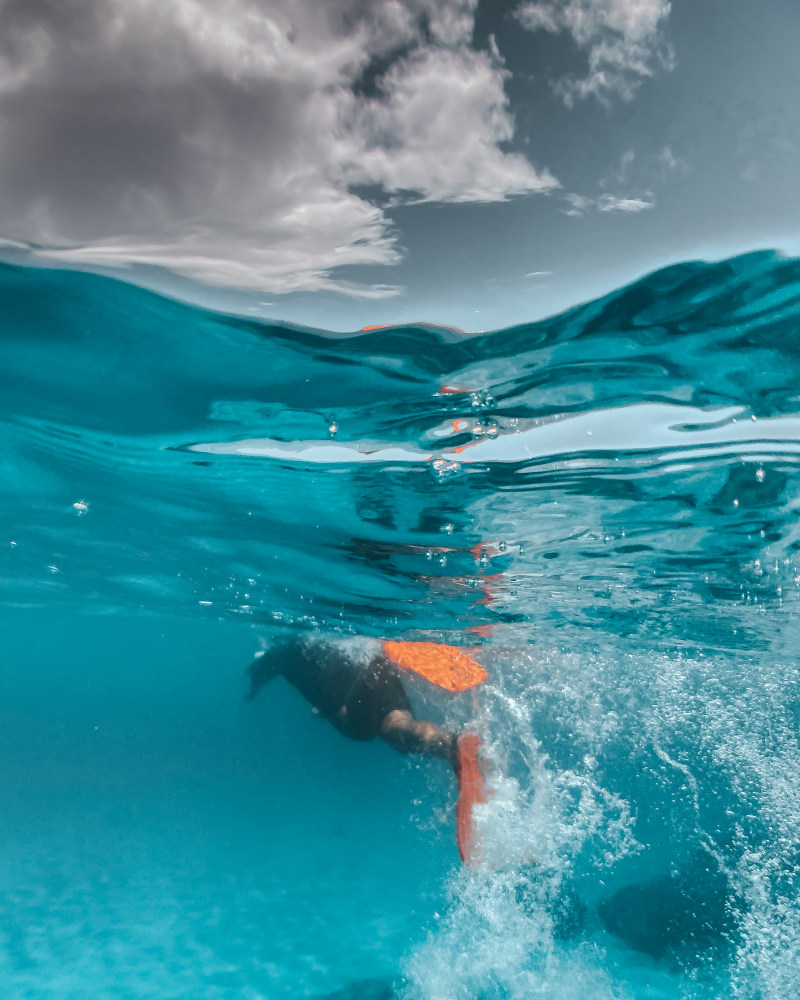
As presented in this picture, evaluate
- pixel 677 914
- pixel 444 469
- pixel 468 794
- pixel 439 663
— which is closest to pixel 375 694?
pixel 468 794

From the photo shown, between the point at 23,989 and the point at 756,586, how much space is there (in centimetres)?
A: 1715

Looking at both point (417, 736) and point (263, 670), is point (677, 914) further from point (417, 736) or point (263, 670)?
point (263, 670)

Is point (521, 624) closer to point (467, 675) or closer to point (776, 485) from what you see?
point (467, 675)

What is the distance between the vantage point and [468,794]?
1262 cm

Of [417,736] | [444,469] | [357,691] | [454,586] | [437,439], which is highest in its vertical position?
[437,439]

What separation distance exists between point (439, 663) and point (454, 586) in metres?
7.04

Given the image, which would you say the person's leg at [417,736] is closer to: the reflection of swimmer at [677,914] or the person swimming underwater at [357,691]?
the person swimming underwater at [357,691]

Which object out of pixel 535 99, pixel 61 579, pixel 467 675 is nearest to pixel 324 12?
pixel 535 99

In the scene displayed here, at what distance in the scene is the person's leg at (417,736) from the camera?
13.4 meters

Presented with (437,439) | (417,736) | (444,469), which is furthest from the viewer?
(417,736)

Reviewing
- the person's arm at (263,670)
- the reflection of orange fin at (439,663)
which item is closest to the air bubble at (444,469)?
the reflection of orange fin at (439,663)

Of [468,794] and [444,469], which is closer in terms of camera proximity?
[444,469]

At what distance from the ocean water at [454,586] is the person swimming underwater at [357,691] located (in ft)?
4.35

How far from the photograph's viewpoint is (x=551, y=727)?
19406 mm
